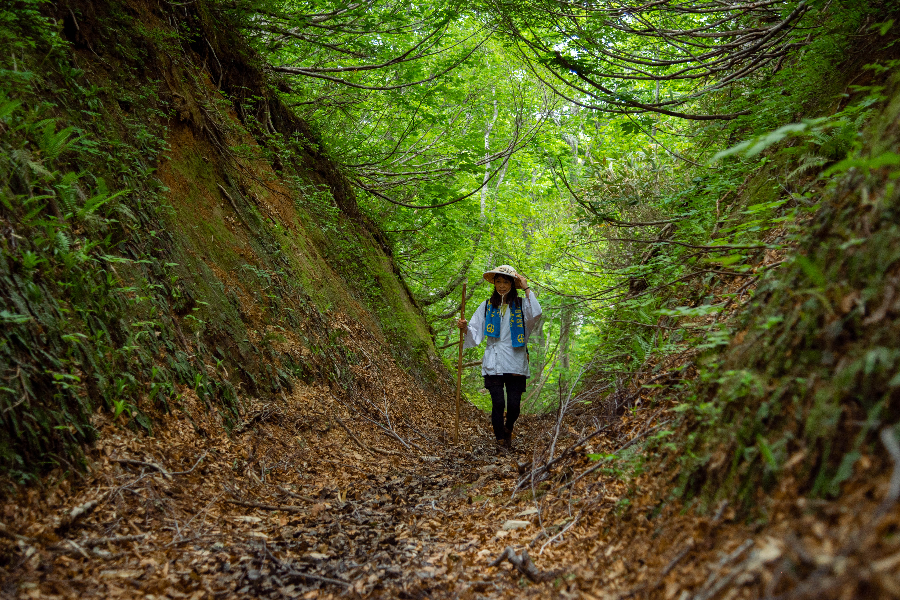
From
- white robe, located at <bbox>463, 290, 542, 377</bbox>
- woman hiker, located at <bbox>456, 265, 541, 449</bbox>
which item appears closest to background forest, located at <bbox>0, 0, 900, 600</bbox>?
woman hiker, located at <bbox>456, 265, 541, 449</bbox>

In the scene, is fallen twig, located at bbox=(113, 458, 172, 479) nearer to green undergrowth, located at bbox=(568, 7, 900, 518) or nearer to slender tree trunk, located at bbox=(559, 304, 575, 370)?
green undergrowth, located at bbox=(568, 7, 900, 518)

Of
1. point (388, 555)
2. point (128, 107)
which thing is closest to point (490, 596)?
point (388, 555)

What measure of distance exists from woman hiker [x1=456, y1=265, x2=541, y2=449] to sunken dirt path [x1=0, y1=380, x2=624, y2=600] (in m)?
1.66

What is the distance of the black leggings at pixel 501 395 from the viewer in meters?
7.43

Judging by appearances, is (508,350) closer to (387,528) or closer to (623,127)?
(623,127)

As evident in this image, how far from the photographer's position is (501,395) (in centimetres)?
745

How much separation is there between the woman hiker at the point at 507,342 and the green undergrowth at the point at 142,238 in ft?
6.74

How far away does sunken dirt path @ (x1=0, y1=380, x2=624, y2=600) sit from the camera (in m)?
3.03

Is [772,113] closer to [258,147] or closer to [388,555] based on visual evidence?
[388,555]

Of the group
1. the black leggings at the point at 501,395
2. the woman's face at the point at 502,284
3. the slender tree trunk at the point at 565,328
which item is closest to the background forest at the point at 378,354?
the black leggings at the point at 501,395

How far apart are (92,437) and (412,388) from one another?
6636 millimetres

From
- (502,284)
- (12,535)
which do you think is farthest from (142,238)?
(502,284)

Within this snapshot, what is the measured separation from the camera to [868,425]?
1.80 metres

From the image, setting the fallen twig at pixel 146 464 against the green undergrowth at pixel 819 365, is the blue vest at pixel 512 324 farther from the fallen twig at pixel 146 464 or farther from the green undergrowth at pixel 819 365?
the fallen twig at pixel 146 464
